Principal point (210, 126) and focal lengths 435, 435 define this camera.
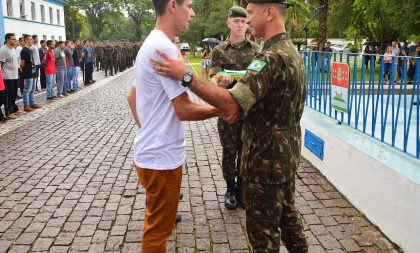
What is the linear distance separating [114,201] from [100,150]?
260 cm

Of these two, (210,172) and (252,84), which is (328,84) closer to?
(210,172)

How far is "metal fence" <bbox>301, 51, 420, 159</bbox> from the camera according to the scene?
13.2 ft

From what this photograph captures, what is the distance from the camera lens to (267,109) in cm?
250

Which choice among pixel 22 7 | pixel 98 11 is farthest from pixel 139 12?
pixel 22 7

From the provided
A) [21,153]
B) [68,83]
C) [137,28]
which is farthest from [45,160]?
[137,28]

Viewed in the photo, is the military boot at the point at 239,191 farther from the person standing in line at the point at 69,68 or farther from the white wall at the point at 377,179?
the person standing in line at the point at 69,68

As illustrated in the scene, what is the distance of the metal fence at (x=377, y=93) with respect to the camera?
404cm

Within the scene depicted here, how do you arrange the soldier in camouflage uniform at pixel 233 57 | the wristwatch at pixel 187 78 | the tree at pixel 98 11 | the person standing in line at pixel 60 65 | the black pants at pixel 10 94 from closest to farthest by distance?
the wristwatch at pixel 187 78 → the soldier in camouflage uniform at pixel 233 57 → the black pants at pixel 10 94 → the person standing in line at pixel 60 65 → the tree at pixel 98 11

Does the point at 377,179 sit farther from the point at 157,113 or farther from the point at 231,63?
the point at 157,113

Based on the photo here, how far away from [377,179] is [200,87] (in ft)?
8.10

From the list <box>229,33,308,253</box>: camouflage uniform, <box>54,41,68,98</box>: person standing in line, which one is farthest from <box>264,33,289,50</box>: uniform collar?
<box>54,41,68,98</box>: person standing in line

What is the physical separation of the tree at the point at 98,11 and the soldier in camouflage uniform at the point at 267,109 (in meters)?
74.6

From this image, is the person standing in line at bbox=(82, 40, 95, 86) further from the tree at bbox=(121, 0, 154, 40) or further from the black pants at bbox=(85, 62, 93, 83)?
the tree at bbox=(121, 0, 154, 40)

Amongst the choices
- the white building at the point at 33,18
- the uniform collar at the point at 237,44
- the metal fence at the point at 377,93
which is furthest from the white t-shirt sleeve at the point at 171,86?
the white building at the point at 33,18
